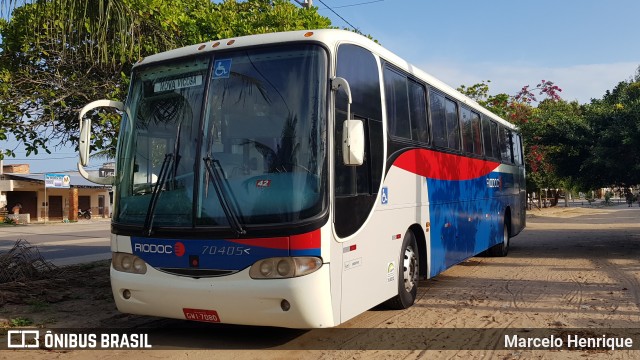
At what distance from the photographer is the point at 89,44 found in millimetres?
8664

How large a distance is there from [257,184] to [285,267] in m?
0.82

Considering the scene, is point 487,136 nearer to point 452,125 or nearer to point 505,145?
point 505,145

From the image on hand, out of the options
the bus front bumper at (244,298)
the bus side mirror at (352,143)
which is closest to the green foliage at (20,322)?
the bus front bumper at (244,298)

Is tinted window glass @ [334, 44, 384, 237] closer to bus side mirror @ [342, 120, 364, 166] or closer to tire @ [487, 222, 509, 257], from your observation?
bus side mirror @ [342, 120, 364, 166]

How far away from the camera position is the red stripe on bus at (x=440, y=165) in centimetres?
729

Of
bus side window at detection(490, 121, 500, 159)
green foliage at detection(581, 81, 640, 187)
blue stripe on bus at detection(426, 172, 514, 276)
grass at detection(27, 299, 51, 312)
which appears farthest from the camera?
green foliage at detection(581, 81, 640, 187)

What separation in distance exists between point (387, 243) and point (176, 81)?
3.01 metres

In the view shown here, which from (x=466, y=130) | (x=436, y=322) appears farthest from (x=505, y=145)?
(x=436, y=322)

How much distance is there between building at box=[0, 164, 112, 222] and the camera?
136 ft

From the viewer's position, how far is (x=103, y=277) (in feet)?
33.1

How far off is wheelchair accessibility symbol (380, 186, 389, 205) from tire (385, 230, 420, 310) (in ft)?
2.54

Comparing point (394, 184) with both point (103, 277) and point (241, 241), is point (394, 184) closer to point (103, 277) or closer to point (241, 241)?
point (241, 241)

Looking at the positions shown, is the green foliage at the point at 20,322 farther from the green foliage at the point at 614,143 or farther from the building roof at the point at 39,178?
the building roof at the point at 39,178

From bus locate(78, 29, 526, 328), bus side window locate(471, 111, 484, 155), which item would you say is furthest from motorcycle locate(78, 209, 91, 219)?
bus locate(78, 29, 526, 328)
